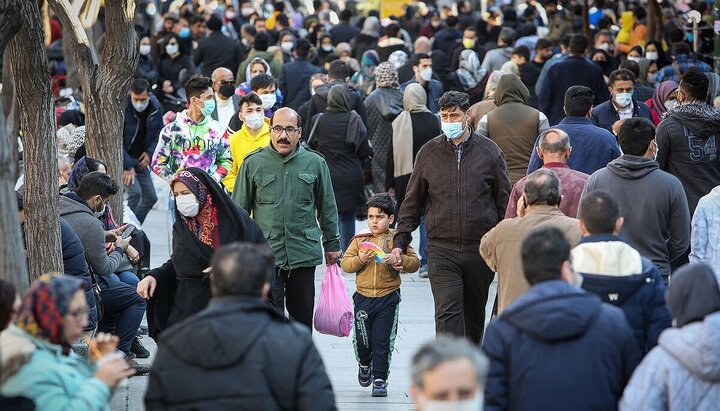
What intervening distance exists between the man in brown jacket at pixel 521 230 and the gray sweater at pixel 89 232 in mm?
3022

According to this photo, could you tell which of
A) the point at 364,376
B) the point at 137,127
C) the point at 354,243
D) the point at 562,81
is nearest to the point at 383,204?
the point at 354,243

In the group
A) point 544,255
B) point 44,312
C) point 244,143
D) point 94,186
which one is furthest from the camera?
point 244,143

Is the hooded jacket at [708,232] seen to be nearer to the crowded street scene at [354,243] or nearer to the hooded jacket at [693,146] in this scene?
the crowded street scene at [354,243]

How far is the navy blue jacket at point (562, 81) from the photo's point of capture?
558 inches

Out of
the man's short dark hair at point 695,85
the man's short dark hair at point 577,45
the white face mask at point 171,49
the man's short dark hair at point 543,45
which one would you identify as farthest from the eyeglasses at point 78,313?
the white face mask at point 171,49

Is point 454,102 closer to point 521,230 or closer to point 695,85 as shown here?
point 695,85

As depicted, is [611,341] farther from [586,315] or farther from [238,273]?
[238,273]

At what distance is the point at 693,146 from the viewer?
32.1 feet

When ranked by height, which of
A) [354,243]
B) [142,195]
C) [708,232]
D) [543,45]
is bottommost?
[142,195]

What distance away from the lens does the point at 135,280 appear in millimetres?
10117

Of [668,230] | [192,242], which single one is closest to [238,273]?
[192,242]

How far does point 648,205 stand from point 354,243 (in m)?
2.11

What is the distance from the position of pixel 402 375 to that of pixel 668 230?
2462mm

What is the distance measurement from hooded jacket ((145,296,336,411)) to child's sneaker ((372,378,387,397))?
3.80m
